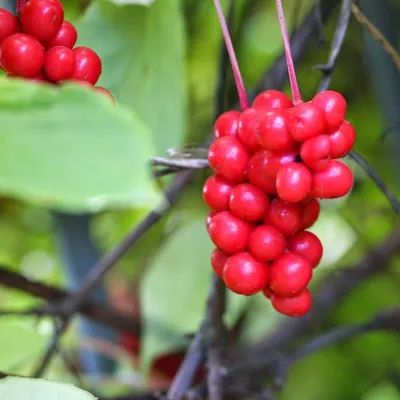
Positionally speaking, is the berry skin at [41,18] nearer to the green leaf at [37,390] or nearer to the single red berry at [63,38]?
the single red berry at [63,38]

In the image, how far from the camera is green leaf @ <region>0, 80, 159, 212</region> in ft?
0.46

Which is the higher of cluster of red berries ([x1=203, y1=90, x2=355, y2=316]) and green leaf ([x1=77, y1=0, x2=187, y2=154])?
cluster of red berries ([x1=203, y1=90, x2=355, y2=316])

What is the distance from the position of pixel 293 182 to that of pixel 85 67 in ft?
0.31

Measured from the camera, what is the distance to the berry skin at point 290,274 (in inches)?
10.6

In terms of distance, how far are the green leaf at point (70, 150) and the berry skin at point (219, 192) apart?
0.12 meters

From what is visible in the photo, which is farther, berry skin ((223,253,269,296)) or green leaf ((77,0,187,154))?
green leaf ((77,0,187,154))

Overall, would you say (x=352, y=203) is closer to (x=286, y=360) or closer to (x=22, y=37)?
(x=286, y=360)

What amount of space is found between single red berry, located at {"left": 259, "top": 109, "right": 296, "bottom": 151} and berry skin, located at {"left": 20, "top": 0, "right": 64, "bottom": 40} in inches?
3.7

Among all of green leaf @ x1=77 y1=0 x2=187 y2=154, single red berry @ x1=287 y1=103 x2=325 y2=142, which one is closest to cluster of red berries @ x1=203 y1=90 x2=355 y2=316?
single red berry @ x1=287 y1=103 x2=325 y2=142

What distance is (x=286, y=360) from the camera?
49cm

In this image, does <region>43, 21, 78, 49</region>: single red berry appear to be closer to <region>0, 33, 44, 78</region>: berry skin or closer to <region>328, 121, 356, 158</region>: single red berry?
<region>0, 33, 44, 78</region>: berry skin

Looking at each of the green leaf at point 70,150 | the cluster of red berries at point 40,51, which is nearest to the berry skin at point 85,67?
the cluster of red berries at point 40,51

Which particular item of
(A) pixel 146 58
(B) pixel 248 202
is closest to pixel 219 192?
(B) pixel 248 202

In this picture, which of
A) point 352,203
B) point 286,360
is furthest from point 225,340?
point 352,203
